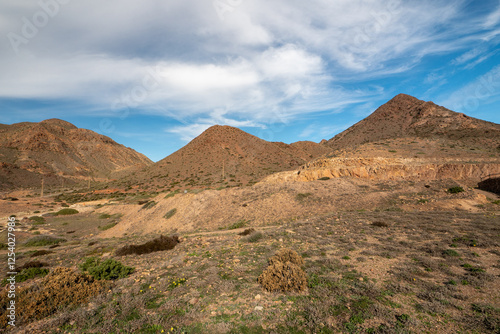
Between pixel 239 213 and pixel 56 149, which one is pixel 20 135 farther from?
pixel 239 213

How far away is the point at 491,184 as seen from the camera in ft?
73.4

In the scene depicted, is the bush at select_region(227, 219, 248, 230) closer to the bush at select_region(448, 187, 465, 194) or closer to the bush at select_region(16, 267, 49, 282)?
the bush at select_region(16, 267, 49, 282)

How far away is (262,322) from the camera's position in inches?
199

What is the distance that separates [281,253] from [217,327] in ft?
13.3

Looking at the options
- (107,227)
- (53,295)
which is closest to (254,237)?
(53,295)

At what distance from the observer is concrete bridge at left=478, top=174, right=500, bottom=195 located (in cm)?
2145

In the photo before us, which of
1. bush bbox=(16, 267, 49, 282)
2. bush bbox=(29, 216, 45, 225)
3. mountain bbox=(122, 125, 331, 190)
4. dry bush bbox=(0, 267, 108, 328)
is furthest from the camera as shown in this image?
mountain bbox=(122, 125, 331, 190)

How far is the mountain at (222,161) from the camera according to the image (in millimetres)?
60688

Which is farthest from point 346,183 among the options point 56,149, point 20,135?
point 20,135

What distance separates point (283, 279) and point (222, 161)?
6835cm

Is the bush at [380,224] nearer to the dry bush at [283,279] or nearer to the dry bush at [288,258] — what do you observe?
the dry bush at [288,258]

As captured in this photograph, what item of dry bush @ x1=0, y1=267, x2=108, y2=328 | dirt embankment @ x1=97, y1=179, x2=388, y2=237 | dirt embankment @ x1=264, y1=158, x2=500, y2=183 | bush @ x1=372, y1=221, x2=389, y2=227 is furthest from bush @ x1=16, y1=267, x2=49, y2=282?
dirt embankment @ x1=264, y1=158, x2=500, y2=183

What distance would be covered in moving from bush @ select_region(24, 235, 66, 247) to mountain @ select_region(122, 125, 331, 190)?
34.4m

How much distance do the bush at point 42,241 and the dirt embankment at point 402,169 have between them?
30.3 m
